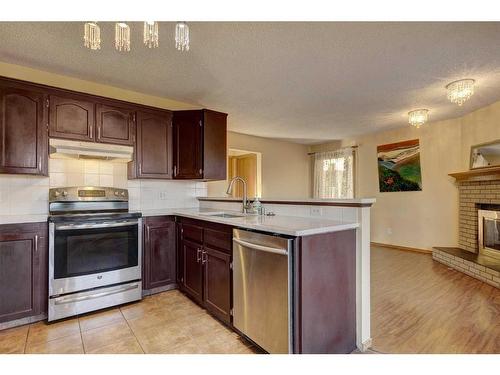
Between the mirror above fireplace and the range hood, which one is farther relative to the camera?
the mirror above fireplace

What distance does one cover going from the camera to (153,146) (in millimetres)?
3094

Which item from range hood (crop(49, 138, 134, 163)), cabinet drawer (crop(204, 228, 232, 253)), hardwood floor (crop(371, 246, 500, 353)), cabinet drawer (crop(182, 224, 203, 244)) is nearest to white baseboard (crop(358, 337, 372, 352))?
hardwood floor (crop(371, 246, 500, 353))

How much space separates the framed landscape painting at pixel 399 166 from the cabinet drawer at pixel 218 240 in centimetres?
429

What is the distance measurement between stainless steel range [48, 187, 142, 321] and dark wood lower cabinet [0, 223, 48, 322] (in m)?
0.08

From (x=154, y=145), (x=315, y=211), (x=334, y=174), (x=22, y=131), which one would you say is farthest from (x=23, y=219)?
(x=334, y=174)

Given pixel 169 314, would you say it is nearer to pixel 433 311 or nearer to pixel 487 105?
pixel 433 311

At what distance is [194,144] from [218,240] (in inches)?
60.1

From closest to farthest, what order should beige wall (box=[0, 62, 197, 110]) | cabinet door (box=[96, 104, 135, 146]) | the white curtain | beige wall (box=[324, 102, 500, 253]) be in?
beige wall (box=[0, 62, 197, 110]) → cabinet door (box=[96, 104, 135, 146]) → beige wall (box=[324, 102, 500, 253]) → the white curtain

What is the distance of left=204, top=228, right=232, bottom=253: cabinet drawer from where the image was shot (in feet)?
6.60

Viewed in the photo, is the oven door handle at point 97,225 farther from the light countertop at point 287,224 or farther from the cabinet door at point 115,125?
the cabinet door at point 115,125

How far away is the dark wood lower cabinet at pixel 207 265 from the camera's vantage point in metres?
2.04

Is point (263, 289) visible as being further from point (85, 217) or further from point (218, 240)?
point (85, 217)

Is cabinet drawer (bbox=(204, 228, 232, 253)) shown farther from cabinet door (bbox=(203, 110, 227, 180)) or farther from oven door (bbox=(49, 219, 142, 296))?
cabinet door (bbox=(203, 110, 227, 180))
